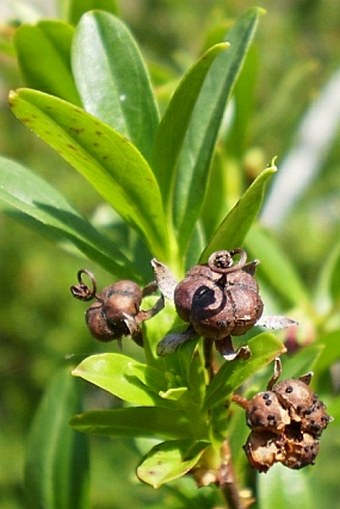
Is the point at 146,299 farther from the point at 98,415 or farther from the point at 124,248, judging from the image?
the point at 124,248

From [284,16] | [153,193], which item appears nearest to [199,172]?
[153,193]

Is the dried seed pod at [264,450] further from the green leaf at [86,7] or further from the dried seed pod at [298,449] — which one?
the green leaf at [86,7]

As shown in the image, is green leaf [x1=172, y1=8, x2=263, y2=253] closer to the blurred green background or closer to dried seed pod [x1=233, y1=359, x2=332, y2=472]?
dried seed pod [x1=233, y1=359, x2=332, y2=472]

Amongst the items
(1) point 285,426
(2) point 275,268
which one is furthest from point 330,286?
(1) point 285,426

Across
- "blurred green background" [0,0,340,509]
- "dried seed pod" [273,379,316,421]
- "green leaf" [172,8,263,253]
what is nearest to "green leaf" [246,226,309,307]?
"green leaf" [172,8,263,253]

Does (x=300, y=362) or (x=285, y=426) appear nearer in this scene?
(x=285, y=426)

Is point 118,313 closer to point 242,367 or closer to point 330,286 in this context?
point 242,367

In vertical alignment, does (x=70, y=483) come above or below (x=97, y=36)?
below
